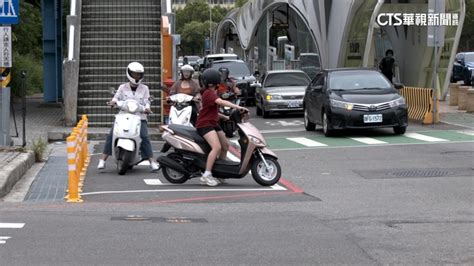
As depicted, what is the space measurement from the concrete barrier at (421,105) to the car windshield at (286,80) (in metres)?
4.91

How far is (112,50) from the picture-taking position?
2486 cm

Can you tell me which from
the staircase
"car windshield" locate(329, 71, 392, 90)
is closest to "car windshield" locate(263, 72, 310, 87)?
the staircase

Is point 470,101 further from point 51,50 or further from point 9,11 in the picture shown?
point 9,11

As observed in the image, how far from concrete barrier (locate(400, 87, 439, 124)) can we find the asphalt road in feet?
24.2

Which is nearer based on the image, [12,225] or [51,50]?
[12,225]

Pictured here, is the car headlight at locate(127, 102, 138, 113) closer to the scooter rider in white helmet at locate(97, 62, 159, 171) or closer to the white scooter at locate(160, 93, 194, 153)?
the scooter rider in white helmet at locate(97, 62, 159, 171)

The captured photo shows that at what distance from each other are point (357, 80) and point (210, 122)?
9.13m

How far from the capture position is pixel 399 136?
65.6ft

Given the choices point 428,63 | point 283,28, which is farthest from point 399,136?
point 283,28

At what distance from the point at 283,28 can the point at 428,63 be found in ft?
62.8

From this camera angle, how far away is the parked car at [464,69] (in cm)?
4300

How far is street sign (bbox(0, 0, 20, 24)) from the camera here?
1569 centimetres

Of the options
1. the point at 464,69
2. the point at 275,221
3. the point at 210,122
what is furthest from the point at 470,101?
the point at 464,69

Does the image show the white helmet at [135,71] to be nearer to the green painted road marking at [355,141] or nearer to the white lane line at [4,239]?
the green painted road marking at [355,141]
